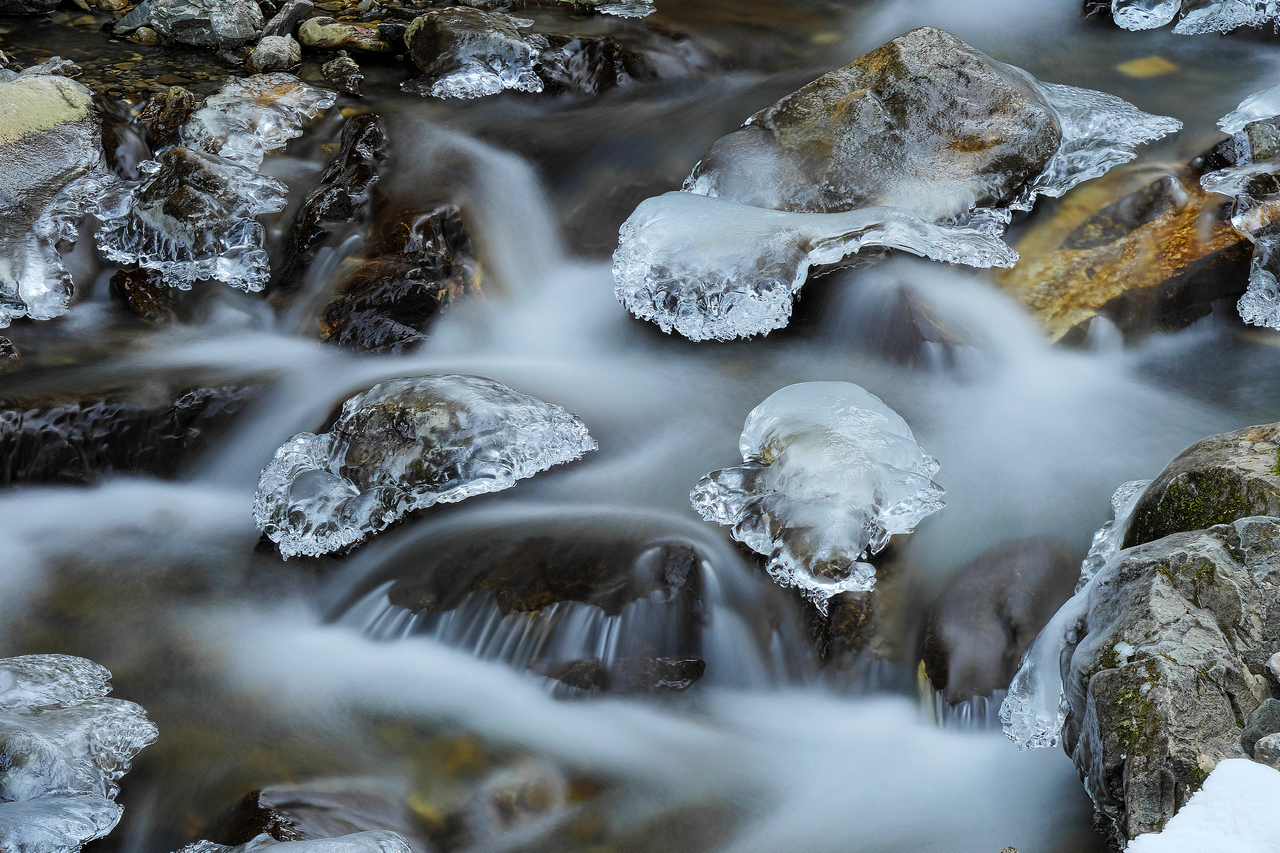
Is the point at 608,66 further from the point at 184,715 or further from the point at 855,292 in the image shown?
the point at 184,715

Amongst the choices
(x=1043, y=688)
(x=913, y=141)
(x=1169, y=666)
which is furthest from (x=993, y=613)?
(x=913, y=141)

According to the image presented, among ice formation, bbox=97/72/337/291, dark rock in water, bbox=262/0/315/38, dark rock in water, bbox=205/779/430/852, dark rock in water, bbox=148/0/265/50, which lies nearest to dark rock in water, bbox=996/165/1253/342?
dark rock in water, bbox=205/779/430/852

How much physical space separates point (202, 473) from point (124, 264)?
64.1 inches

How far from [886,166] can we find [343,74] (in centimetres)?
403

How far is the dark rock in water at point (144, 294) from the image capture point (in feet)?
16.7

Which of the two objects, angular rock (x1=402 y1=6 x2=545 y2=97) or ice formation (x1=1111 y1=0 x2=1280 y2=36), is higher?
ice formation (x1=1111 y1=0 x2=1280 y2=36)

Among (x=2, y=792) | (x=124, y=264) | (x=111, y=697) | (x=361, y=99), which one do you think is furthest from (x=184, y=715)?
(x=361, y=99)

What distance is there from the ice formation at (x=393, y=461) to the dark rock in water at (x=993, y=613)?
174 centimetres

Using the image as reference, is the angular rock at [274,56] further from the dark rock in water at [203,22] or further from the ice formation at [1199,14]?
the ice formation at [1199,14]

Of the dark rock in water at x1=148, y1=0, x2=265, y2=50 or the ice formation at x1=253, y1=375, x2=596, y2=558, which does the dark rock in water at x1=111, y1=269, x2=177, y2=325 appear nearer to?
the ice formation at x1=253, y1=375, x2=596, y2=558

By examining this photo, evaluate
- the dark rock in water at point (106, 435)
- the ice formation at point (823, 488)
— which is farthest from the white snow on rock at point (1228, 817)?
the dark rock in water at point (106, 435)

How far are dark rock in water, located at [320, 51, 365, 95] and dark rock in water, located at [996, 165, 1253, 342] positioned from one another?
4.59 m

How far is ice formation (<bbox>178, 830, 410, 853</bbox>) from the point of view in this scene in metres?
2.56

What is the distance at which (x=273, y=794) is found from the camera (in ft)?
9.41
